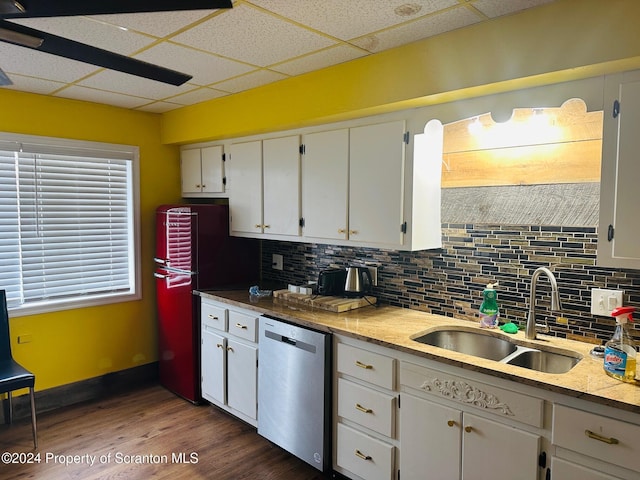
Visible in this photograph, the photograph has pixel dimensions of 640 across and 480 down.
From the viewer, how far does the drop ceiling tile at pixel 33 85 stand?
9.51 feet

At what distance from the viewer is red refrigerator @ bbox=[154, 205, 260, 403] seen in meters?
3.43

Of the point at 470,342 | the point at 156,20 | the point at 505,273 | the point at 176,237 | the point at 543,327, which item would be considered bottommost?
the point at 470,342

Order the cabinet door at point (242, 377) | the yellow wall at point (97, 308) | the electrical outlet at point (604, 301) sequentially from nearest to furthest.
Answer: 1. the electrical outlet at point (604, 301)
2. the cabinet door at point (242, 377)
3. the yellow wall at point (97, 308)

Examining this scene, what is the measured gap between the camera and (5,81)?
73.9 inches

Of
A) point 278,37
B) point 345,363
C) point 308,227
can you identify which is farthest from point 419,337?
point 278,37

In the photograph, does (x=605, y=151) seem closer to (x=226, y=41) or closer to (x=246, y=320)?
(x=226, y=41)

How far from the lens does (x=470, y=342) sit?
2465mm

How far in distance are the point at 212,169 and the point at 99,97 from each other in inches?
38.4

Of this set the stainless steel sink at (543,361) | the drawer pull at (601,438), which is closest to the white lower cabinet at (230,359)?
the stainless steel sink at (543,361)

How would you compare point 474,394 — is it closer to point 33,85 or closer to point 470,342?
point 470,342

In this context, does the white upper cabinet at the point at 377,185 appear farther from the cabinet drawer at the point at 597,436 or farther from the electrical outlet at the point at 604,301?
the cabinet drawer at the point at 597,436

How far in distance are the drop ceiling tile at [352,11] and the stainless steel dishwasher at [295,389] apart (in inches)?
60.7

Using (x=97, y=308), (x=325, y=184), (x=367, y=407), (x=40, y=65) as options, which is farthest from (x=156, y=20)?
(x=97, y=308)

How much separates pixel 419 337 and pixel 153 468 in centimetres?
175
